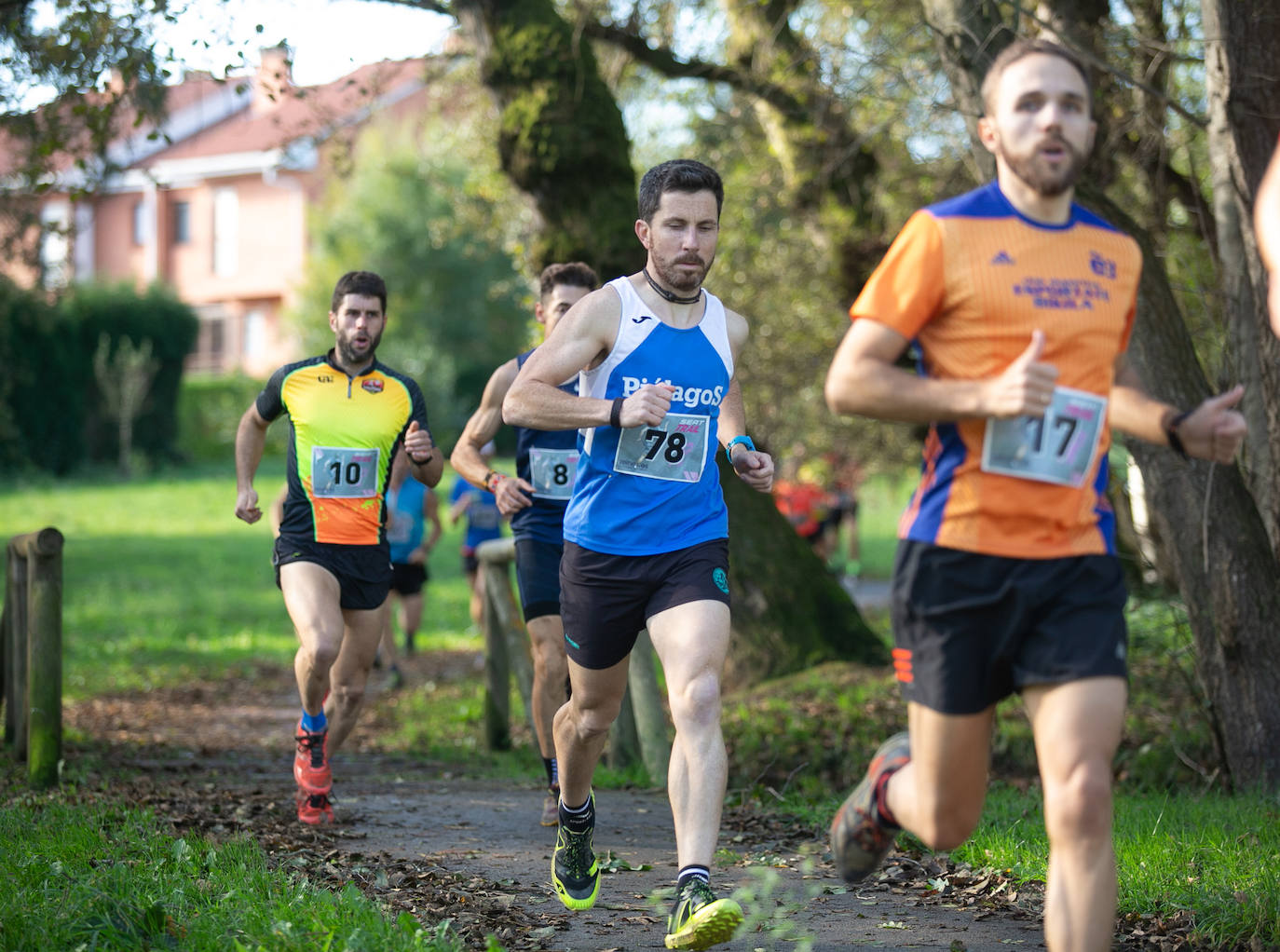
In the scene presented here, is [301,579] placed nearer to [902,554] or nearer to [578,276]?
[578,276]

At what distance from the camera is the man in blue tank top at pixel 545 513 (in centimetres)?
670

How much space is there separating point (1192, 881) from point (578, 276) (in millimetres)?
3699

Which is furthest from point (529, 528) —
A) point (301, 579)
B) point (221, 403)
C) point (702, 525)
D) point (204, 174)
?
point (204, 174)

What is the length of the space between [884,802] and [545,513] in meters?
3.19

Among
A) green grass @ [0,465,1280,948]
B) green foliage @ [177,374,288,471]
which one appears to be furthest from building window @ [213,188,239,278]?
green grass @ [0,465,1280,948]

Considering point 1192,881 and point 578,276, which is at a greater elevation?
point 578,276

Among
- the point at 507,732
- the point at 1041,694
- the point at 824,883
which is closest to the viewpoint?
the point at 1041,694

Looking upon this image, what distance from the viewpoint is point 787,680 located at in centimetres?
1029

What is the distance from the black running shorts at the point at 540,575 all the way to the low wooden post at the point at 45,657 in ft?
7.68

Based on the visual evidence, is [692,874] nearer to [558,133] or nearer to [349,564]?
[349,564]

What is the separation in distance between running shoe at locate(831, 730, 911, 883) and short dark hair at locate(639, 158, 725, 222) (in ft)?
6.19

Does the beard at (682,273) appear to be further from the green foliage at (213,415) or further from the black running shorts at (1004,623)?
the green foliage at (213,415)

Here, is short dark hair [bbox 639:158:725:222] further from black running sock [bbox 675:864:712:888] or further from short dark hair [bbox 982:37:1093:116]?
black running sock [bbox 675:864:712:888]

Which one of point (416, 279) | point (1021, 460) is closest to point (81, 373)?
point (416, 279)
